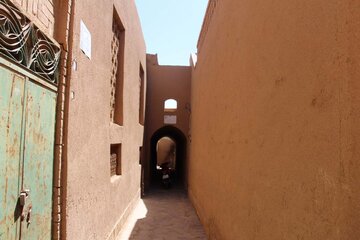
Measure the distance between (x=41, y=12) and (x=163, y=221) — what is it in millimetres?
6203

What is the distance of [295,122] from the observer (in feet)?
6.79

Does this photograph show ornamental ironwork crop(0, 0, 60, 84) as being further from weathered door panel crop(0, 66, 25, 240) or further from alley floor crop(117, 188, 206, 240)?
alley floor crop(117, 188, 206, 240)

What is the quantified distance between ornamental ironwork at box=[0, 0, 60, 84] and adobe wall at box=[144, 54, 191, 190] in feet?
32.7

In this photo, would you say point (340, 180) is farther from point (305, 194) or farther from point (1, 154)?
point (1, 154)

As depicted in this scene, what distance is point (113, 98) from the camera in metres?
6.05

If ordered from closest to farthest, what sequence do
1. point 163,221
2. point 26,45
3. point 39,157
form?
point 26,45, point 39,157, point 163,221

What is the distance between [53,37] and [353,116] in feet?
8.36

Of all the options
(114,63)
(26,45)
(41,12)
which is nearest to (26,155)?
(26,45)

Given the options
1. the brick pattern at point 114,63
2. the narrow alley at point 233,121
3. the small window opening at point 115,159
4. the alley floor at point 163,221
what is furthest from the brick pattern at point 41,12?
the alley floor at point 163,221

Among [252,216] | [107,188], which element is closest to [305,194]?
[252,216]

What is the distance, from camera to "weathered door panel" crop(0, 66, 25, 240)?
6.45 ft

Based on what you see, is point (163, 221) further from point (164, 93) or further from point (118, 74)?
point (164, 93)

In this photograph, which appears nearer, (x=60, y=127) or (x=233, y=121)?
(x=60, y=127)

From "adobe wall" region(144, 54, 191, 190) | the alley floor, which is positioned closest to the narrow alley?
the alley floor
